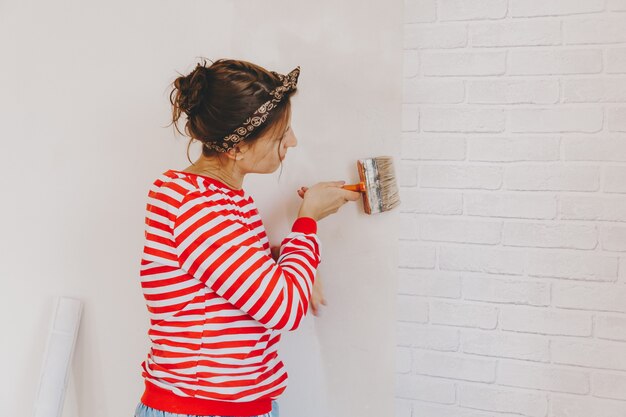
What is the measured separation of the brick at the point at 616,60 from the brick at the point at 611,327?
0.55 meters

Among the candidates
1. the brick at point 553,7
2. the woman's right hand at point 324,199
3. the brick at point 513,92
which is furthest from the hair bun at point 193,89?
the brick at point 553,7

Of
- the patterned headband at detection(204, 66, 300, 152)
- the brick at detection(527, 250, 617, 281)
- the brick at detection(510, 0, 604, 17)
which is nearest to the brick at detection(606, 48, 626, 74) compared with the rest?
the brick at detection(510, 0, 604, 17)

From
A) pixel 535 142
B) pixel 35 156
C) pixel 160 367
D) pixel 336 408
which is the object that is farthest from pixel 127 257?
pixel 535 142

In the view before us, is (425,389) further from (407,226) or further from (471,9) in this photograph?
(471,9)

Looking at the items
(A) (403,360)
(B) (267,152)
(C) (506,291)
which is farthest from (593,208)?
(B) (267,152)

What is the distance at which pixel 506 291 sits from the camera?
1.60 metres

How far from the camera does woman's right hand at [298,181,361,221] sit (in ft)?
4.96

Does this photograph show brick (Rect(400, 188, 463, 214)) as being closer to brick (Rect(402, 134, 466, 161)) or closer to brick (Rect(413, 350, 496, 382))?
brick (Rect(402, 134, 466, 161))

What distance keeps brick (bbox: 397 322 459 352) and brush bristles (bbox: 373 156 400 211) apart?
336 mm

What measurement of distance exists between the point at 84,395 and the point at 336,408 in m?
0.82

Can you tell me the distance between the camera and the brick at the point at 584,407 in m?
1.55

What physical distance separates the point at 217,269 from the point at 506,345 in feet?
2.63

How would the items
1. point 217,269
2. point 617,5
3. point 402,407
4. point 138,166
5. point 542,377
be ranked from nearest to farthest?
point 217,269 < point 617,5 < point 542,377 < point 402,407 < point 138,166

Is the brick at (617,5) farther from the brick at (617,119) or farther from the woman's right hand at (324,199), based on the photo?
the woman's right hand at (324,199)
